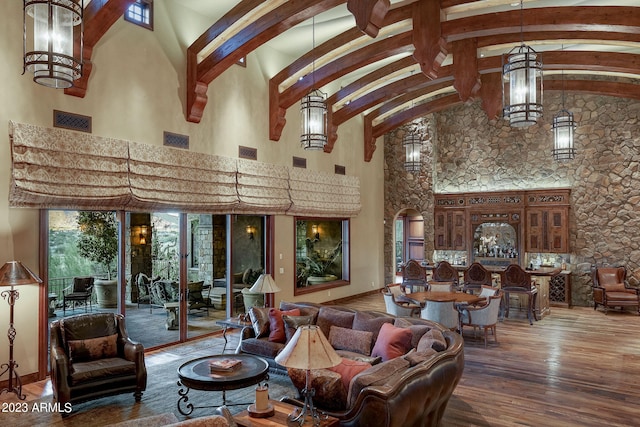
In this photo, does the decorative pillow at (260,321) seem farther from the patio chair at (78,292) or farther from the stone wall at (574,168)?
the stone wall at (574,168)

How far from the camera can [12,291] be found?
5250 mm

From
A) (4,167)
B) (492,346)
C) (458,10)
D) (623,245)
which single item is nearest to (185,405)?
(4,167)

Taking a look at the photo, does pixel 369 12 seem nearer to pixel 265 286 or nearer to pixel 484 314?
pixel 265 286

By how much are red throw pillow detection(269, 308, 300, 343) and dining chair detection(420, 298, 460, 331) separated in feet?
8.10

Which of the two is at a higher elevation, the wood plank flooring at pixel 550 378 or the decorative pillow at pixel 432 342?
the decorative pillow at pixel 432 342

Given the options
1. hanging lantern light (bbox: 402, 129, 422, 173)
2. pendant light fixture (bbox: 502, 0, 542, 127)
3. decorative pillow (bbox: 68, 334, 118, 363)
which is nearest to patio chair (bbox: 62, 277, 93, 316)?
decorative pillow (bbox: 68, 334, 118, 363)

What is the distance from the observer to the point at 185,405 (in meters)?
4.96

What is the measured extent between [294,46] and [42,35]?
683 centimetres

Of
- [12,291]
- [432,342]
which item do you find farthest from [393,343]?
[12,291]

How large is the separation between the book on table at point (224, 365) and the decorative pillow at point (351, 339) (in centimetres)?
128

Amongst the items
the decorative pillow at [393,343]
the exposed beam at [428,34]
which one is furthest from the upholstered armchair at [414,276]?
the decorative pillow at [393,343]

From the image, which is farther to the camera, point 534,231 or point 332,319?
point 534,231

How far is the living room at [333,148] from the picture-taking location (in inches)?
228

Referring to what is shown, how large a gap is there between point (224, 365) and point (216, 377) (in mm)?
211
